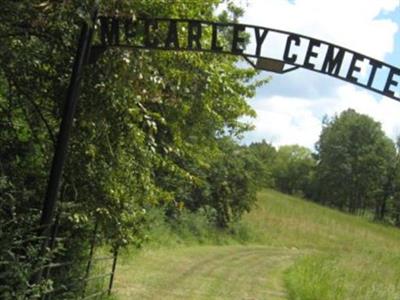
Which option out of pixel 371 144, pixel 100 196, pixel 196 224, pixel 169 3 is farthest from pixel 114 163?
pixel 371 144

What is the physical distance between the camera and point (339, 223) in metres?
46.7

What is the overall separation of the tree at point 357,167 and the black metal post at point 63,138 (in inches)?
3079

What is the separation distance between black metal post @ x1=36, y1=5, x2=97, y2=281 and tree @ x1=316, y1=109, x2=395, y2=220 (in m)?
78.2

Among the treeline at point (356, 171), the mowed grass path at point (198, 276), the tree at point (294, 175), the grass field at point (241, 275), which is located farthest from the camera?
the tree at point (294, 175)

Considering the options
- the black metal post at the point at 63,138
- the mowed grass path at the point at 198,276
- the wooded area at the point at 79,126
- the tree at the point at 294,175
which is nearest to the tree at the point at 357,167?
the tree at the point at 294,175

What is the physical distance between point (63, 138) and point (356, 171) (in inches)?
3223

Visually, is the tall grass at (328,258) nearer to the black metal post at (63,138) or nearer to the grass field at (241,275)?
the grass field at (241,275)

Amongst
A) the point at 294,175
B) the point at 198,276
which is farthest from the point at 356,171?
the point at 198,276

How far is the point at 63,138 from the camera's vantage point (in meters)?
5.92

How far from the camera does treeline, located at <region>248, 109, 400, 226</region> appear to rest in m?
81.7

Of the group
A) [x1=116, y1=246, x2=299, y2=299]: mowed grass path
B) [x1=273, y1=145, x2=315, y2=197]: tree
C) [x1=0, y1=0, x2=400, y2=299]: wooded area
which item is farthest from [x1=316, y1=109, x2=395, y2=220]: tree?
[x1=0, y1=0, x2=400, y2=299]: wooded area

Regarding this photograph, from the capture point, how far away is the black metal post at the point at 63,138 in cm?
587

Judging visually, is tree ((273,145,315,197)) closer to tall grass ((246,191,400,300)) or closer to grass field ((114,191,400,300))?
tall grass ((246,191,400,300))

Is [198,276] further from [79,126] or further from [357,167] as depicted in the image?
[357,167]
